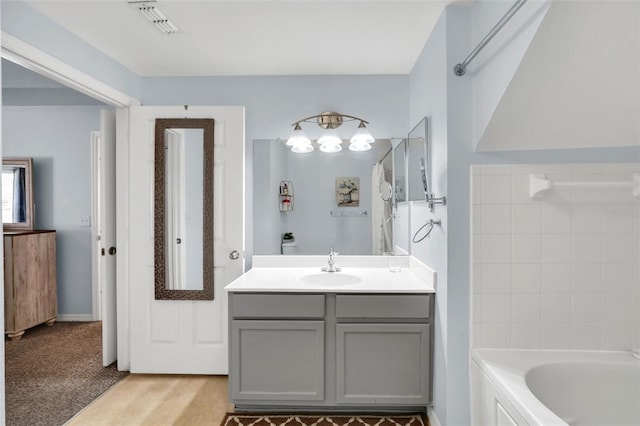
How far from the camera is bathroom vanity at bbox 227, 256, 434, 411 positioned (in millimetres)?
2176

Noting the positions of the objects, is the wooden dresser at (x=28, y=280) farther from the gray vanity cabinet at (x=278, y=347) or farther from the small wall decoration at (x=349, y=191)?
the small wall decoration at (x=349, y=191)

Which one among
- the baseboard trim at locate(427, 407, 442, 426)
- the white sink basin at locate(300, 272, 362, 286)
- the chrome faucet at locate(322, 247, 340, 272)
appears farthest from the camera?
the chrome faucet at locate(322, 247, 340, 272)

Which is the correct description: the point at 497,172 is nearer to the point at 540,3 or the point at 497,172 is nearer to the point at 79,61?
the point at 540,3

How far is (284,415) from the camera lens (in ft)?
7.53

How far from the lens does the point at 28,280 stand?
360 centimetres

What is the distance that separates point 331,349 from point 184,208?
4.92 ft

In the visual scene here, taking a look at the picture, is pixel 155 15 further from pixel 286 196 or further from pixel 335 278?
pixel 335 278

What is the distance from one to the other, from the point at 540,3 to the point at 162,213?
2.56m

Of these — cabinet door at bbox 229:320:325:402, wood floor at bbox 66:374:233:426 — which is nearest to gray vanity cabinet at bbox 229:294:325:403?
cabinet door at bbox 229:320:325:402

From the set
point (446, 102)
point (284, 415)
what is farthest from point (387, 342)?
point (446, 102)

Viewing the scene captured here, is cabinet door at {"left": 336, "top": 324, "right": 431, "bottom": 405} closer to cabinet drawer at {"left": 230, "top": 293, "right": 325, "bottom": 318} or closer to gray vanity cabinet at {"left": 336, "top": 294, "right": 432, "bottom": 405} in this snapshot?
gray vanity cabinet at {"left": 336, "top": 294, "right": 432, "bottom": 405}

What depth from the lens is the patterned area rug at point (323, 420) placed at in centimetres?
220

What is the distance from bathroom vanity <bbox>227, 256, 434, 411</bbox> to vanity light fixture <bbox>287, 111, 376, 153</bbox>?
1111mm

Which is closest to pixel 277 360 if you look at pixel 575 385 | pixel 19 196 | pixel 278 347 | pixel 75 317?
pixel 278 347
